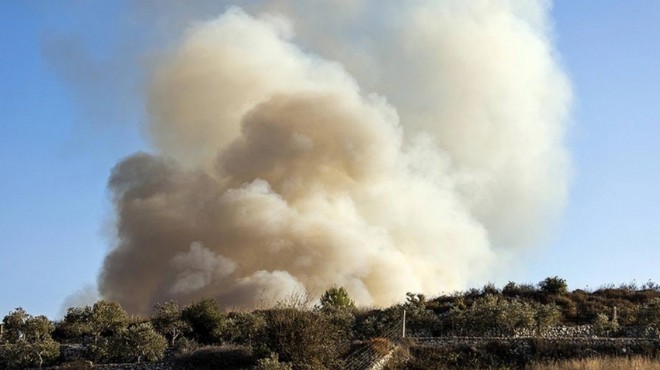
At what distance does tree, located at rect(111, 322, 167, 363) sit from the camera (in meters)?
34.0

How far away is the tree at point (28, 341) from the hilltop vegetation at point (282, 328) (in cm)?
4

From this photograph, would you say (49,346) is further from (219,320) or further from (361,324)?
(361,324)

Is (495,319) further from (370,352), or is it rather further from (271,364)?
(271,364)

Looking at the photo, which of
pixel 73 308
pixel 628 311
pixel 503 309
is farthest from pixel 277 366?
pixel 628 311

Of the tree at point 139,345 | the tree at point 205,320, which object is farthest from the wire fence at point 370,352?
→ the tree at point 139,345

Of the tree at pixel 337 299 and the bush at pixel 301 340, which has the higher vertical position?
the tree at pixel 337 299

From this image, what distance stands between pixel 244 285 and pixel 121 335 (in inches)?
873

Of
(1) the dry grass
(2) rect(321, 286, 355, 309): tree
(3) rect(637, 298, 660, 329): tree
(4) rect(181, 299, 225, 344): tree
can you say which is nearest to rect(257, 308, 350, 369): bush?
(4) rect(181, 299, 225, 344): tree

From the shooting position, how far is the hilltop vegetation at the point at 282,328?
104 feet

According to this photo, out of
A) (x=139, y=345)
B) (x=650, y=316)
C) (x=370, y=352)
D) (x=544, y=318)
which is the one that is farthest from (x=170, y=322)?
(x=650, y=316)

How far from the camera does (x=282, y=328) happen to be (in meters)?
31.6

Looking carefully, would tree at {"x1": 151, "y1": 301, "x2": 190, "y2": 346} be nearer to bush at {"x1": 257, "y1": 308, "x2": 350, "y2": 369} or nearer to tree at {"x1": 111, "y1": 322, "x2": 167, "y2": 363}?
tree at {"x1": 111, "y1": 322, "x2": 167, "y2": 363}

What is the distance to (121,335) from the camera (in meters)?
34.7

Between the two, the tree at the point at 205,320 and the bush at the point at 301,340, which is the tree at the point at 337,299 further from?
the bush at the point at 301,340
